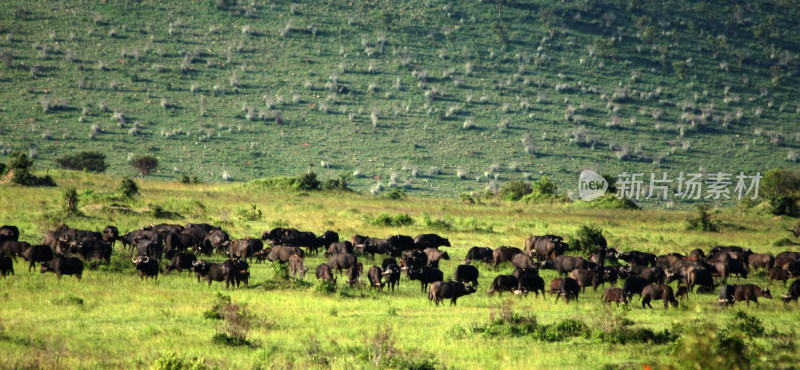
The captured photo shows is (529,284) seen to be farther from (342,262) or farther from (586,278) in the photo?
(342,262)

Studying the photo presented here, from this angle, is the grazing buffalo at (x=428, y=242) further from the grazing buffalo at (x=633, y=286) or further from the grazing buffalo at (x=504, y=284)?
the grazing buffalo at (x=633, y=286)

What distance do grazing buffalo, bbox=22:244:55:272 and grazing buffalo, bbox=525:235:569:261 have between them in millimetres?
17101

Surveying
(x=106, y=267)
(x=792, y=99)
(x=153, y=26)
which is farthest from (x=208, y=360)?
(x=792, y=99)

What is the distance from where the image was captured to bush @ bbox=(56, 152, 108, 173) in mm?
70312

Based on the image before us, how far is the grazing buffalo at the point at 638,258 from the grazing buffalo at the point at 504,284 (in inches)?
297

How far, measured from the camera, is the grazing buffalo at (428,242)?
30241 mm

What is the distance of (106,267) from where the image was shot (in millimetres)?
23453

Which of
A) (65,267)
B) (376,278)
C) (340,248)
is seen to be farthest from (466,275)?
(65,267)

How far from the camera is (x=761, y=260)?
28.6 m

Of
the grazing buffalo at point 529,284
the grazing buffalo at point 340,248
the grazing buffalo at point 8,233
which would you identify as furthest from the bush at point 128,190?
the grazing buffalo at point 529,284

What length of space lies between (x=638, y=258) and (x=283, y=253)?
13136 mm

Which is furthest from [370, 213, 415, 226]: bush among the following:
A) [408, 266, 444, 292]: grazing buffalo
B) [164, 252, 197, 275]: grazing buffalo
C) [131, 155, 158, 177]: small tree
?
[131, 155, 158, 177]: small tree

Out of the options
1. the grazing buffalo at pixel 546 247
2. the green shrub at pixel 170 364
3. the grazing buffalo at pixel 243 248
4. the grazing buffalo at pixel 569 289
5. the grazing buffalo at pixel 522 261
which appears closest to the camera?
the green shrub at pixel 170 364

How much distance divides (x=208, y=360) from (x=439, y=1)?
12845 centimetres
